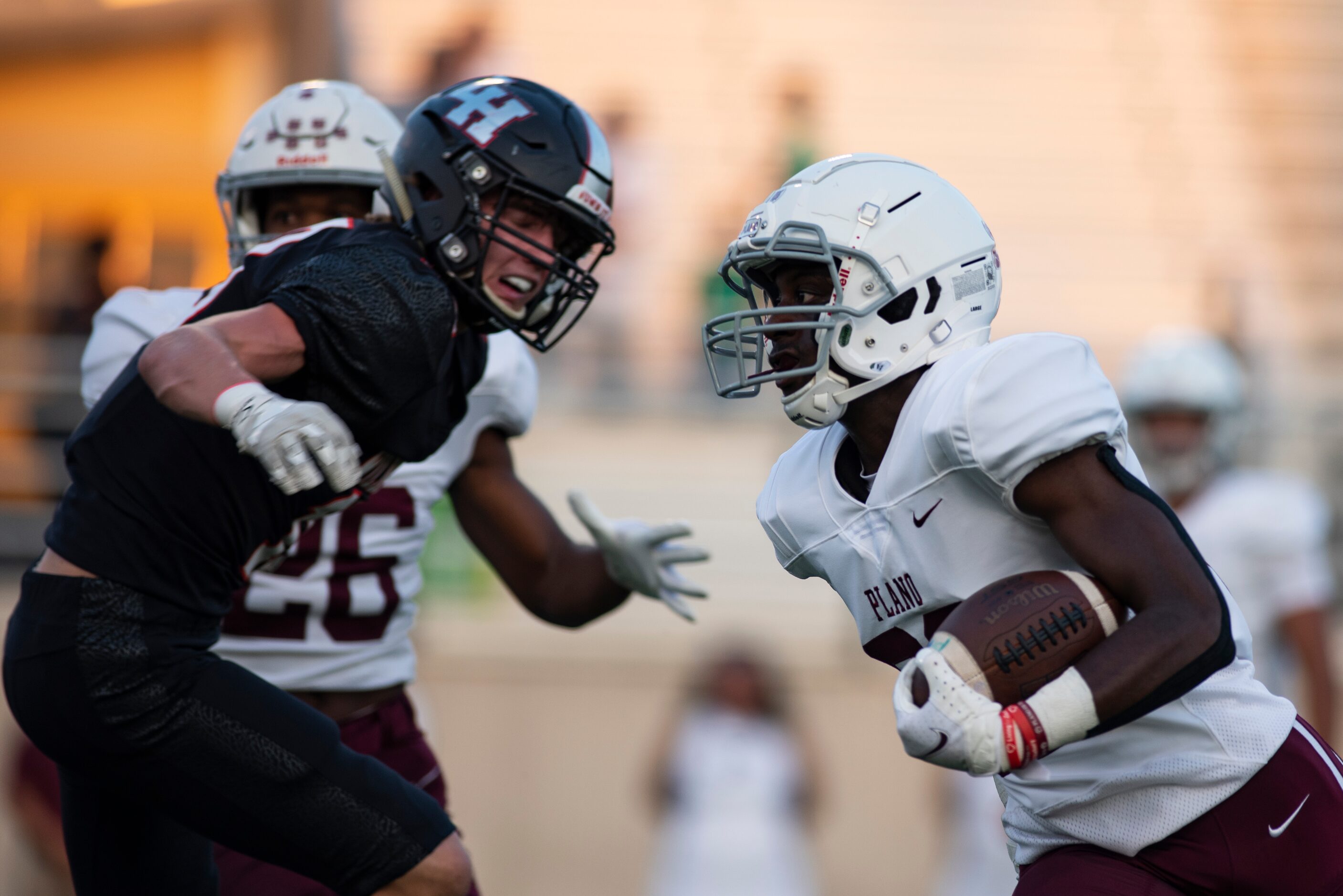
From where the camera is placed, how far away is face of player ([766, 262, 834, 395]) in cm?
267

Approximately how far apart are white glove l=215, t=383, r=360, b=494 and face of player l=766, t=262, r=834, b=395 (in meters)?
0.80

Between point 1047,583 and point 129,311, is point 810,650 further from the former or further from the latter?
point 1047,583

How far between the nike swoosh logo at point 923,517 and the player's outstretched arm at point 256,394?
2.82 ft

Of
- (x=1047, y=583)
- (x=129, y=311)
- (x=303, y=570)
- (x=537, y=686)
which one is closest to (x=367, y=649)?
(x=303, y=570)

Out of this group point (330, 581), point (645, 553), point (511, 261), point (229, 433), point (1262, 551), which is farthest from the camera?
point (1262, 551)

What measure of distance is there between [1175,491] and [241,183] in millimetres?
3235

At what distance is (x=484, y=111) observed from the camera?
113 inches

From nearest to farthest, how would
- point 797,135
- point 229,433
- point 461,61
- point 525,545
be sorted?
point 229,433, point 525,545, point 461,61, point 797,135

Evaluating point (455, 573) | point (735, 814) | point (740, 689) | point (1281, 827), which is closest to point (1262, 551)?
point (740, 689)

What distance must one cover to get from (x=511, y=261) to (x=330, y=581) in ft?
2.89

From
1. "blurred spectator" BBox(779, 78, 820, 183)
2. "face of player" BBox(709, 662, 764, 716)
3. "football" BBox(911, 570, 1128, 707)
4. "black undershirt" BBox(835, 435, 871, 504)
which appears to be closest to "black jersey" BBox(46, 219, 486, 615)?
"black undershirt" BBox(835, 435, 871, 504)

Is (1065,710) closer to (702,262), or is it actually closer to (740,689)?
(740,689)

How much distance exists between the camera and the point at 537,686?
23.5 ft

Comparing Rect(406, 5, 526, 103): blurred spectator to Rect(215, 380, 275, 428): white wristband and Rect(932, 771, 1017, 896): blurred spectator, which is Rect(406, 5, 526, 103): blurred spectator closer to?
Rect(932, 771, 1017, 896): blurred spectator
